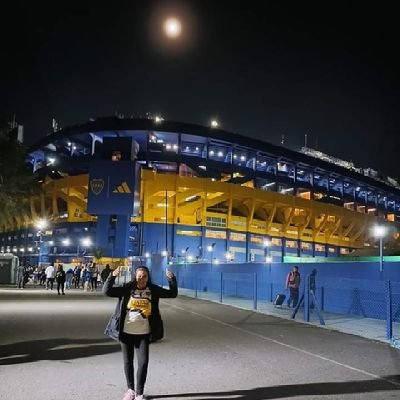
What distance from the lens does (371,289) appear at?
16.2 m

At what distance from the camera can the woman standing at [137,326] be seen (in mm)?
5262

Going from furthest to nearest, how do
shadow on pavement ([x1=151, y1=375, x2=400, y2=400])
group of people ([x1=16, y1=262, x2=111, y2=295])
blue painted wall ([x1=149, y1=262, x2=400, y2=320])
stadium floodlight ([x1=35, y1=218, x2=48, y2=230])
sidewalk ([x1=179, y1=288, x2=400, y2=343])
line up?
stadium floodlight ([x1=35, y1=218, x2=48, y2=230]), group of people ([x1=16, y1=262, x2=111, y2=295]), blue painted wall ([x1=149, y1=262, x2=400, y2=320]), sidewalk ([x1=179, y1=288, x2=400, y2=343]), shadow on pavement ([x1=151, y1=375, x2=400, y2=400])

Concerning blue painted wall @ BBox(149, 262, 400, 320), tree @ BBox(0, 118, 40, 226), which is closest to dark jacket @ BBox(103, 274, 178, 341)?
blue painted wall @ BBox(149, 262, 400, 320)

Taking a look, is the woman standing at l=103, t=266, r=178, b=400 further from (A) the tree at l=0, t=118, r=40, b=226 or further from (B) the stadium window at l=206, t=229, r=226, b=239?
(B) the stadium window at l=206, t=229, r=226, b=239

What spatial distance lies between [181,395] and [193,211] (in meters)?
64.2

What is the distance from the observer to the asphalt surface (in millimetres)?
5965

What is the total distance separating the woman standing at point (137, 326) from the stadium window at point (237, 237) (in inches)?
2604

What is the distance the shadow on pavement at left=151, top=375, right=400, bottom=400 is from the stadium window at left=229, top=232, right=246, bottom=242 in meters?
64.8

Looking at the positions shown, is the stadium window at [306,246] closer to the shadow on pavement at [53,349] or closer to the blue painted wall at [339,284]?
the blue painted wall at [339,284]

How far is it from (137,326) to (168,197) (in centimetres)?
6069

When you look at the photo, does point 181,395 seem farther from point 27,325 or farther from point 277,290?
point 277,290

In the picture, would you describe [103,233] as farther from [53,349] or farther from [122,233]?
[53,349]

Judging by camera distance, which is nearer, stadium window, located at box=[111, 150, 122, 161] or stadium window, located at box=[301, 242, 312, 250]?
stadium window, located at box=[111, 150, 122, 161]

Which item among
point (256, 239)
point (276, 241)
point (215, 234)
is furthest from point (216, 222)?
point (276, 241)
